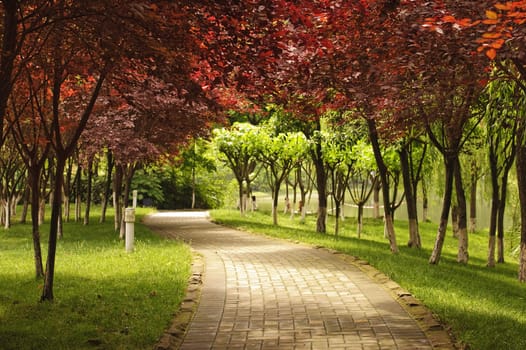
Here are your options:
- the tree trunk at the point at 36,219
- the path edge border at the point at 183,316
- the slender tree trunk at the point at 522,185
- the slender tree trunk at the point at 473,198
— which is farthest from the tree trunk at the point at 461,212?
the tree trunk at the point at 36,219

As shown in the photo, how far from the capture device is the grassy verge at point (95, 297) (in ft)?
22.0

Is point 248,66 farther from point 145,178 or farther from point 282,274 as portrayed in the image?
point 145,178

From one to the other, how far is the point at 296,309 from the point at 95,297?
120 inches

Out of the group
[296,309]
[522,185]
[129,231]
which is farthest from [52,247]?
[522,185]

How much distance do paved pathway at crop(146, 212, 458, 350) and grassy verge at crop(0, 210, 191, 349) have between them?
0.56 meters

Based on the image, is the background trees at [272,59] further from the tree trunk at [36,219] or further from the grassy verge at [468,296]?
the grassy verge at [468,296]

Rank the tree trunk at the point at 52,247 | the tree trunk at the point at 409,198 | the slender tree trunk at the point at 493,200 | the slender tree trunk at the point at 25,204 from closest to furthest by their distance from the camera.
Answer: the tree trunk at the point at 52,247, the slender tree trunk at the point at 493,200, the tree trunk at the point at 409,198, the slender tree trunk at the point at 25,204

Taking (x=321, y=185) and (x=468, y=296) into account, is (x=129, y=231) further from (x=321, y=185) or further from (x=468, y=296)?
(x=321, y=185)

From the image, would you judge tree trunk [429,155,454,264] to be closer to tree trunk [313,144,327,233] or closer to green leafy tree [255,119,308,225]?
Answer: green leafy tree [255,119,308,225]

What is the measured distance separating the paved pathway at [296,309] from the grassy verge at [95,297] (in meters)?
0.56

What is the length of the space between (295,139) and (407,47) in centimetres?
1339

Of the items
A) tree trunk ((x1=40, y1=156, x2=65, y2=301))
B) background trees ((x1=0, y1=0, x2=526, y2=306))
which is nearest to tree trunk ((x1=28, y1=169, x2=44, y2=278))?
background trees ((x1=0, y1=0, x2=526, y2=306))

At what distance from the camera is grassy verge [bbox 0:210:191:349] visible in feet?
22.0

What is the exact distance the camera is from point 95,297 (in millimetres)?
8977
